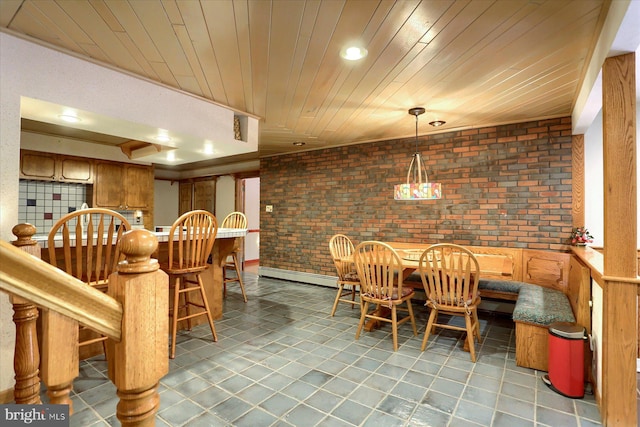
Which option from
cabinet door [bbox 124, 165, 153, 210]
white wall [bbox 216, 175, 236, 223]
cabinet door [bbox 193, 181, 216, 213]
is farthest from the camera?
cabinet door [bbox 193, 181, 216, 213]

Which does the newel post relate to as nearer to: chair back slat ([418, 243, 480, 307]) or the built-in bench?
chair back slat ([418, 243, 480, 307])

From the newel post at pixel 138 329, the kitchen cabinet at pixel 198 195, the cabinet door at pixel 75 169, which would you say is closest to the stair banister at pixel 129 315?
the newel post at pixel 138 329

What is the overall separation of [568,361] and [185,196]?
765 cm

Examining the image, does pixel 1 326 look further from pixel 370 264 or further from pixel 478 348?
pixel 478 348

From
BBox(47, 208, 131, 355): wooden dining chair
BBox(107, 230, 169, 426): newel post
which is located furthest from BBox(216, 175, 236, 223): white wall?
BBox(107, 230, 169, 426): newel post

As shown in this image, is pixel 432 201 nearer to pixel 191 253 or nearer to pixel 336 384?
pixel 336 384

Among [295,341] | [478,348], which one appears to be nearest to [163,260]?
[295,341]

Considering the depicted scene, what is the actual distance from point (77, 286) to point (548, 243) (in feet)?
14.0

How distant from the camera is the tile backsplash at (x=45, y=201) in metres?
4.49

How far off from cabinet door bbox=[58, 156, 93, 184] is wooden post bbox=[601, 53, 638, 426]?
20.3 ft

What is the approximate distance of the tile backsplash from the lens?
177 inches

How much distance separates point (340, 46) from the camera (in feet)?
6.92

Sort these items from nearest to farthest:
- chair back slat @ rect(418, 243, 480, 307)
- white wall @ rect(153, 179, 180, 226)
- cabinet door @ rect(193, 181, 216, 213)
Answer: chair back slat @ rect(418, 243, 480, 307)
cabinet door @ rect(193, 181, 216, 213)
white wall @ rect(153, 179, 180, 226)

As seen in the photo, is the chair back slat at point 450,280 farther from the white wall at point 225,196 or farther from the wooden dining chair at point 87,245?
the white wall at point 225,196
